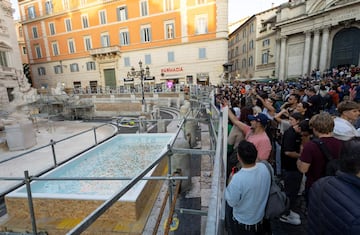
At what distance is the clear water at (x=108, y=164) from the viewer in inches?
173

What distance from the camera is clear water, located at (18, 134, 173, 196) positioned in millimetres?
4391

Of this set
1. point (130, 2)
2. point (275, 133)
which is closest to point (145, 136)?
point (275, 133)

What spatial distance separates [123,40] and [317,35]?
2579 centimetres

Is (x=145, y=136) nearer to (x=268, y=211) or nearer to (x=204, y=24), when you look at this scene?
(x=268, y=211)

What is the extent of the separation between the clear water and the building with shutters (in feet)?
48.2

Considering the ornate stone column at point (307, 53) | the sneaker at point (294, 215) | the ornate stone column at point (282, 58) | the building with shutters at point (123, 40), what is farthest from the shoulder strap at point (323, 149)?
the ornate stone column at point (282, 58)

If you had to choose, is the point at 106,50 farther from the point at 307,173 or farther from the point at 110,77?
the point at 307,173

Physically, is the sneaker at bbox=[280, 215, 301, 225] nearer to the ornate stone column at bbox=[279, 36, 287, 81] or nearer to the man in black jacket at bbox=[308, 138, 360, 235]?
the man in black jacket at bbox=[308, 138, 360, 235]

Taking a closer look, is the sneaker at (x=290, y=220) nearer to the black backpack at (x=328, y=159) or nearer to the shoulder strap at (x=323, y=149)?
the black backpack at (x=328, y=159)

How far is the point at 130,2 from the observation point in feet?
84.3

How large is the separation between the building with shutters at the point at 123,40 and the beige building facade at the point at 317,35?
9.33m

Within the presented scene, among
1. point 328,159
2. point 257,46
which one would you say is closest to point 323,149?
point 328,159

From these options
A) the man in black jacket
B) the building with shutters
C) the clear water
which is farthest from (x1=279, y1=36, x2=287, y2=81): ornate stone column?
the man in black jacket

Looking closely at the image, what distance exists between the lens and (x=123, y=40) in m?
27.3
